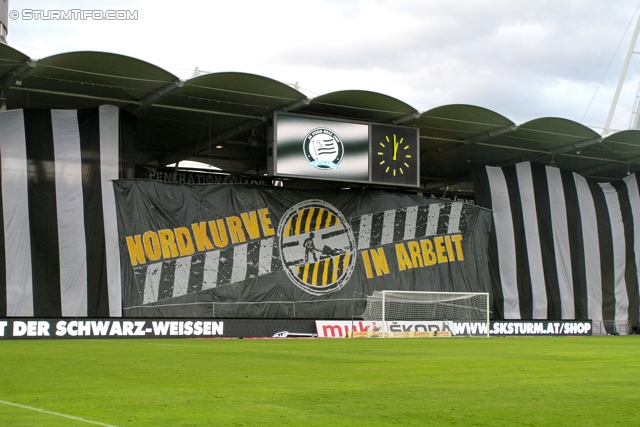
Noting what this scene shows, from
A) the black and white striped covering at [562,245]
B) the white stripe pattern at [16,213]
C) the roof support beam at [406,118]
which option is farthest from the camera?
the black and white striped covering at [562,245]

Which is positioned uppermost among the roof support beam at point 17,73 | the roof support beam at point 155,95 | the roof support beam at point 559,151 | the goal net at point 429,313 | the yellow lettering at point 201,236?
the roof support beam at point 17,73

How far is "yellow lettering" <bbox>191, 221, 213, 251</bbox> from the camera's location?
28.9m

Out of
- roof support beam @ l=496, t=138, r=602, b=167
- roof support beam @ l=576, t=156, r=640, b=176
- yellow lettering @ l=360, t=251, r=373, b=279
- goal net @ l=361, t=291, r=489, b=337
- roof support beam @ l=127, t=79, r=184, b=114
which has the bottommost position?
goal net @ l=361, t=291, r=489, b=337

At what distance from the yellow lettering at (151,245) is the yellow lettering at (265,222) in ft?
13.5

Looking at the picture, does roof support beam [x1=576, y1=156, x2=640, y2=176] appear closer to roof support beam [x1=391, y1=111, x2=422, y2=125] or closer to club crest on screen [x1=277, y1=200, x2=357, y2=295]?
roof support beam [x1=391, y1=111, x2=422, y2=125]

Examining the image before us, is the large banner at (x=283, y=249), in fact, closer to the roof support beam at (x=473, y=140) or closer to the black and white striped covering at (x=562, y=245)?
the black and white striped covering at (x=562, y=245)

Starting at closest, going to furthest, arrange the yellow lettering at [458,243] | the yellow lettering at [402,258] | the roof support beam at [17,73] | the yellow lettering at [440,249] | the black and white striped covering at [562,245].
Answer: the roof support beam at [17,73], the yellow lettering at [402,258], the yellow lettering at [440,249], the yellow lettering at [458,243], the black and white striped covering at [562,245]

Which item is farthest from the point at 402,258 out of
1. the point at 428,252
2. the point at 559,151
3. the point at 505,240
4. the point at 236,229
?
the point at 559,151

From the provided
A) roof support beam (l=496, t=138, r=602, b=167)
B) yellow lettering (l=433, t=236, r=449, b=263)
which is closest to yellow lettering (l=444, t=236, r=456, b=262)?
yellow lettering (l=433, t=236, r=449, b=263)

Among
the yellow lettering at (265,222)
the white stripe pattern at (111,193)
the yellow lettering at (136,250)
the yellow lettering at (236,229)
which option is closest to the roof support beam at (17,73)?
the white stripe pattern at (111,193)

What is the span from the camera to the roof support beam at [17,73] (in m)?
24.2

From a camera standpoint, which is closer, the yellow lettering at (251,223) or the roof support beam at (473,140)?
the yellow lettering at (251,223)

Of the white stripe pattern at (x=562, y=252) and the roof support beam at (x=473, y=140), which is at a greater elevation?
the roof support beam at (x=473, y=140)

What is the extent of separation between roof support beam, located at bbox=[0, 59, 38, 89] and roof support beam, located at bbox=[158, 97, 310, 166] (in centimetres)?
788
